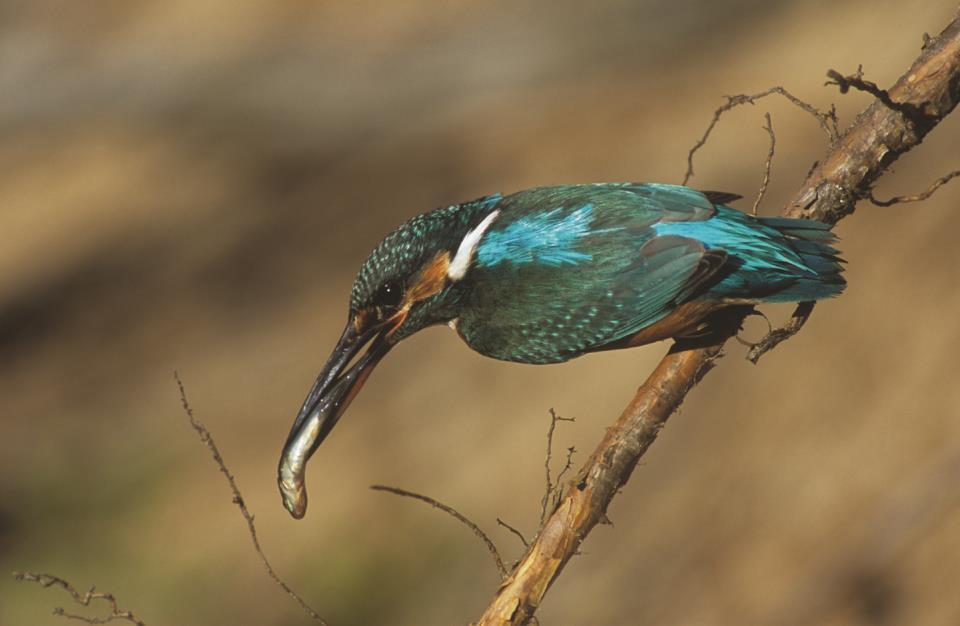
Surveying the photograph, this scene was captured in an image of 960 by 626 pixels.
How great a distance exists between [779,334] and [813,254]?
17 cm

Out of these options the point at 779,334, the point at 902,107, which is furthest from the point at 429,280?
the point at 902,107

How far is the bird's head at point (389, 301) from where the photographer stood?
2219 millimetres

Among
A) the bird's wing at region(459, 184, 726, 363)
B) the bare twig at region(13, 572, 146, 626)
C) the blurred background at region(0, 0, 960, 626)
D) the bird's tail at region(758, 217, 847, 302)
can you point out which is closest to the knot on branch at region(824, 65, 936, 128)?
the bird's tail at region(758, 217, 847, 302)

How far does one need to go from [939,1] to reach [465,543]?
10.8ft

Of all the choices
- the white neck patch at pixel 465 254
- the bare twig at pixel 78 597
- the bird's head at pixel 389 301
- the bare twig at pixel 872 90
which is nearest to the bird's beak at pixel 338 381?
the bird's head at pixel 389 301

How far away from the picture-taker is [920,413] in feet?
15.4

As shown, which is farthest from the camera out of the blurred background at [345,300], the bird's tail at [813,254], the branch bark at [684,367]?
the blurred background at [345,300]

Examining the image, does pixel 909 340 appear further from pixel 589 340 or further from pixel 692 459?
pixel 589 340

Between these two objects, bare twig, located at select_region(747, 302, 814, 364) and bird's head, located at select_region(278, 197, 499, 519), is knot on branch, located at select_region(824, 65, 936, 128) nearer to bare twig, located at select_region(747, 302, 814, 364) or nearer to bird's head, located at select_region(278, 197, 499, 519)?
bare twig, located at select_region(747, 302, 814, 364)

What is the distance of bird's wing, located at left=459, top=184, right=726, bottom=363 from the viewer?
88.6 inches

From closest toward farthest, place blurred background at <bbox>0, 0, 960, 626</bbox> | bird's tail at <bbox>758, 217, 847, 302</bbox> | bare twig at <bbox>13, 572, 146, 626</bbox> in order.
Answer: bare twig at <bbox>13, 572, 146, 626</bbox>, bird's tail at <bbox>758, 217, 847, 302</bbox>, blurred background at <bbox>0, 0, 960, 626</bbox>

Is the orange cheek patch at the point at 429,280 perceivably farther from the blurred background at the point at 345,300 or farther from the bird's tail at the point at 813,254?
the blurred background at the point at 345,300

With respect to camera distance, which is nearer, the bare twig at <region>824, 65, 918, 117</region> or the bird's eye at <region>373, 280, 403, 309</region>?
the bare twig at <region>824, 65, 918, 117</region>

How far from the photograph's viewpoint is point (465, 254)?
230cm
